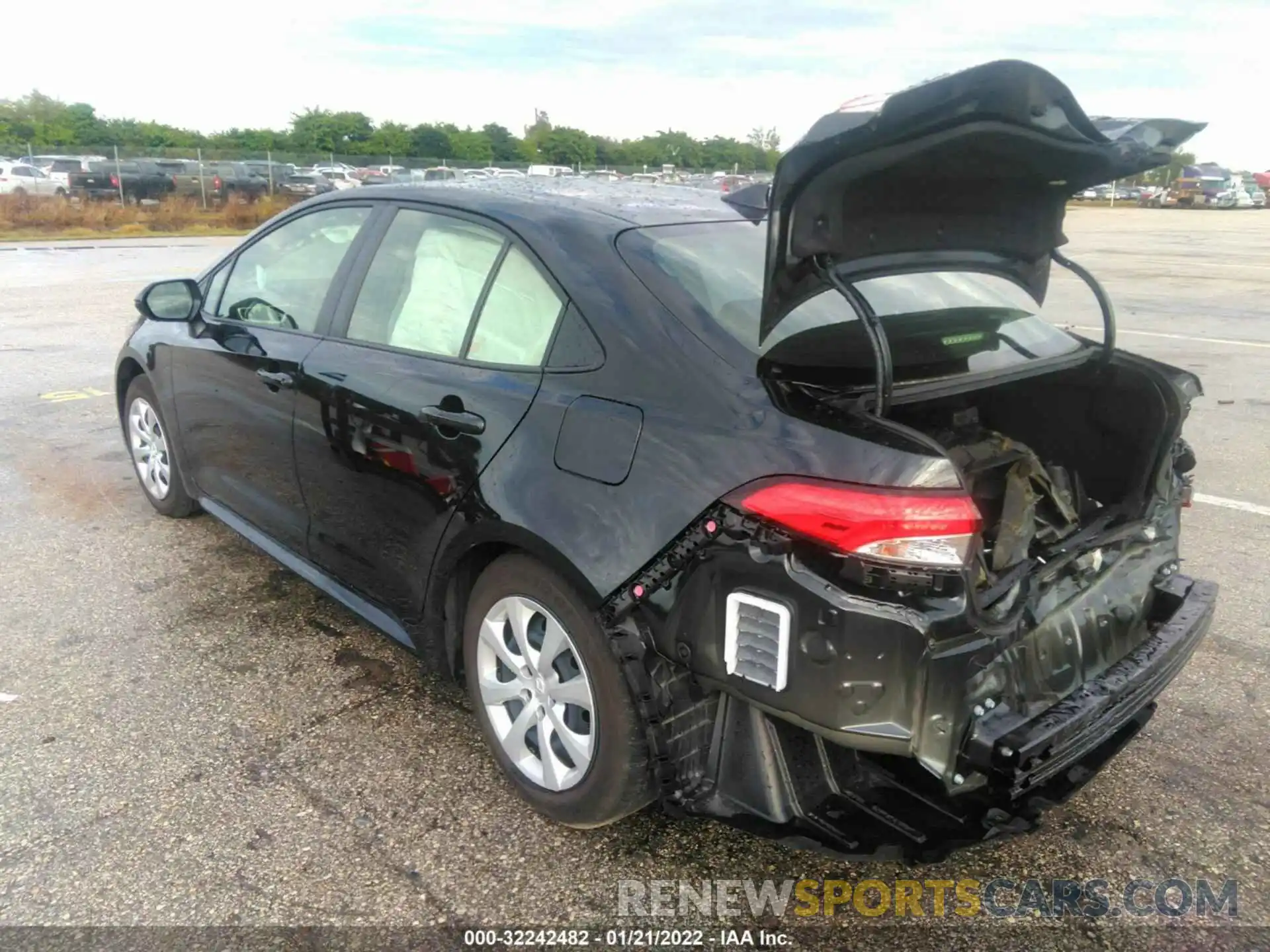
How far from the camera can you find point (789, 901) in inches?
95.0

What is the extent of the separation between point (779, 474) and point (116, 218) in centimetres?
3109

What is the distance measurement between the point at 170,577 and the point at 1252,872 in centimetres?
400

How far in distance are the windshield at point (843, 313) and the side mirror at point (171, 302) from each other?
7.44 feet

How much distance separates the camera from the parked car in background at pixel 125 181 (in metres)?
32.3

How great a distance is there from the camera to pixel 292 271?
373 centimetres

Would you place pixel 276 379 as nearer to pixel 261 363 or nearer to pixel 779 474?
pixel 261 363

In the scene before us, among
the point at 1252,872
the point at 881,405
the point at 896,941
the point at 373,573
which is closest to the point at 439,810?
the point at 373,573

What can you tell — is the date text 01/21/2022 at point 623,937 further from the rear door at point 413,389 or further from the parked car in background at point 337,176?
the parked car in background at point 337,176

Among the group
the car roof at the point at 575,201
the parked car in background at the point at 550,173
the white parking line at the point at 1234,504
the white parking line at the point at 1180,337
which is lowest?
the white parking line at the point at 1234,504

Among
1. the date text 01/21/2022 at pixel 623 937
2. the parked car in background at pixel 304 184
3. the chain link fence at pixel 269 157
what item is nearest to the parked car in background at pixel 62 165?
the chain link fence at pixel 269 157

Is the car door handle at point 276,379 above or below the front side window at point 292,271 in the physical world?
below

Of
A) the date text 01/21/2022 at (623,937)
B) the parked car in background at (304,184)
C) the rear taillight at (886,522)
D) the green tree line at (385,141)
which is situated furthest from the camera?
the green tree line at (385,141)

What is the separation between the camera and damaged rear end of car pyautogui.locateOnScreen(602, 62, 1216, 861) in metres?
2.00

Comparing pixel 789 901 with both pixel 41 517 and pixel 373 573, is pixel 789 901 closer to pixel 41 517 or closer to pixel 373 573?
pixel 373 573
